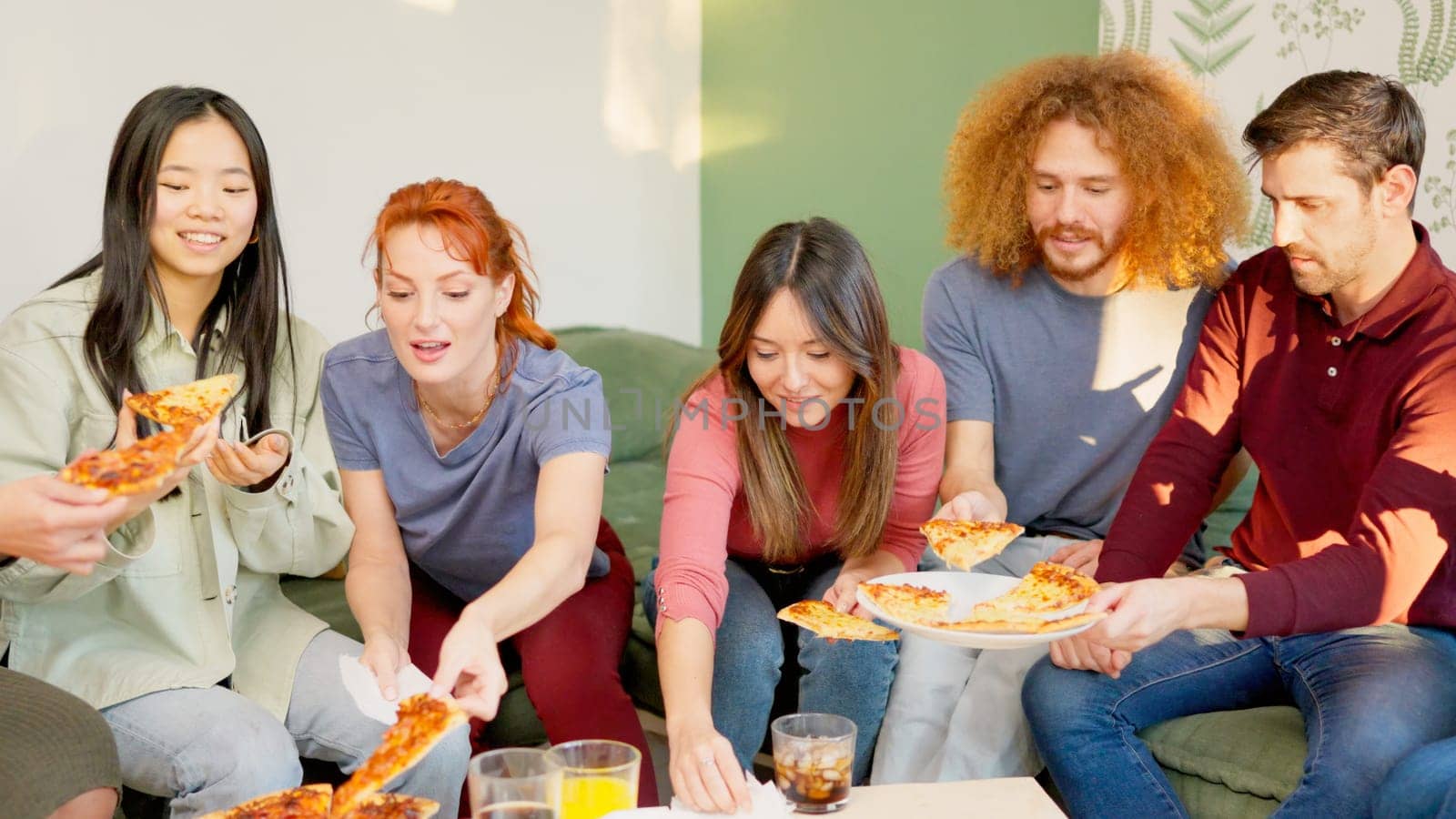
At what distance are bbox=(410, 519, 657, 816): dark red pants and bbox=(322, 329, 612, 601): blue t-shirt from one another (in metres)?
0.13

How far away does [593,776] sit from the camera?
1.37 m

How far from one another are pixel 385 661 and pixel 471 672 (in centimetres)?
24

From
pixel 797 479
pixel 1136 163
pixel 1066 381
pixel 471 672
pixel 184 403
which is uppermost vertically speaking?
pixel 1136 163

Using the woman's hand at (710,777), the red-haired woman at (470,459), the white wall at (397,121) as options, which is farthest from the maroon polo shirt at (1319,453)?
the white wall at (397,121)

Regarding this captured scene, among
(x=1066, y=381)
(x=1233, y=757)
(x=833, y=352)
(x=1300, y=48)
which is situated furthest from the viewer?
(x=1300, y=48)

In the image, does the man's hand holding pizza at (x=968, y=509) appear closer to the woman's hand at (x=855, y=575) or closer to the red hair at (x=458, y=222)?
the woman's hand at (x=855, y=575)

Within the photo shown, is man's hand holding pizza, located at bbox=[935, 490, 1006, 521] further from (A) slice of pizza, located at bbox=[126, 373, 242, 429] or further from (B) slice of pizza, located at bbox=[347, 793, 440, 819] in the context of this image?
(A) slice of pizza, located at bbox=[126, 373, 242, 429]

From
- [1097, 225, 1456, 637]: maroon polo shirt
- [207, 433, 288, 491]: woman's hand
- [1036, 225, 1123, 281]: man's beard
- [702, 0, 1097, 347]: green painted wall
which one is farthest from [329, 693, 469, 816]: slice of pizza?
[702, 0, 1097, 347]: green painted wall

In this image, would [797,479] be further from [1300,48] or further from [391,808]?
[1300,48]

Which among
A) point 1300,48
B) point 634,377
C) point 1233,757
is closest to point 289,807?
point 1233,757

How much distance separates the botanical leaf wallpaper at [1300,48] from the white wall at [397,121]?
4.82 ft

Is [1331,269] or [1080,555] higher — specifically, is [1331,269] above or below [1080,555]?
above

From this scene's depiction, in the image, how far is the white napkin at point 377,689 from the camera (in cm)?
176

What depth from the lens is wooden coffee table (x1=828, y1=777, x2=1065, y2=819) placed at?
1.52m
